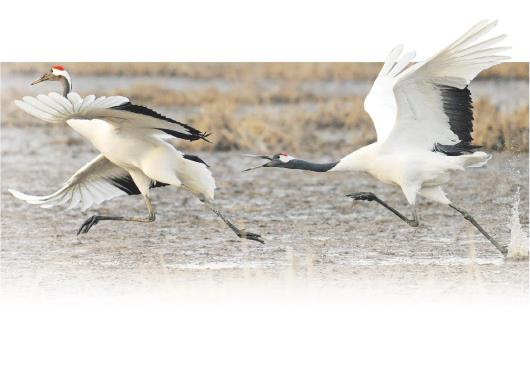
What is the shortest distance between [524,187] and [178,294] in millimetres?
2138

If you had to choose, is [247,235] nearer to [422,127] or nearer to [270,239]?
[270,239]

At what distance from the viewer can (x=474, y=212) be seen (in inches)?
266

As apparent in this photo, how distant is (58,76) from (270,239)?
4.36 ft

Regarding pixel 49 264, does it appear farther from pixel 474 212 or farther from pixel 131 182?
pixel 474 212

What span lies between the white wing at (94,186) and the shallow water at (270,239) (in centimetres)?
→ 28

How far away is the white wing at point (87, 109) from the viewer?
536 centimetres

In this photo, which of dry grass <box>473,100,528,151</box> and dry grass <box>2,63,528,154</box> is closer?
dry grass <box>473,100,528,151</box>

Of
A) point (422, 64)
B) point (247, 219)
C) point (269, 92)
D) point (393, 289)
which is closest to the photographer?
point (422, 64)

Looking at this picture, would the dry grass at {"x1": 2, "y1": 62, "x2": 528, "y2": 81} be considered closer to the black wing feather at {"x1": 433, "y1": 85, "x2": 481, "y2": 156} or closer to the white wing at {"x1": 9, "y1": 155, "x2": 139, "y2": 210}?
the white wing at {"x1": 9, "y1": 155, "x2": 139, "y2": 210}

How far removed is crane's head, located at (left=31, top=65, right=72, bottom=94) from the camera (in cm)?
621

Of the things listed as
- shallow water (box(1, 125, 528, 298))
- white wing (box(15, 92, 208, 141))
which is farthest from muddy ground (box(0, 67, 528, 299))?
white wing (box(15, 92, 208, 141))

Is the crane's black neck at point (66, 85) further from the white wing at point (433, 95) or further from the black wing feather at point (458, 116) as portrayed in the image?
the black wing feather at point (458, 116)

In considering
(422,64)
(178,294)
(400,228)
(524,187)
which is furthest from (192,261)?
(524,187)

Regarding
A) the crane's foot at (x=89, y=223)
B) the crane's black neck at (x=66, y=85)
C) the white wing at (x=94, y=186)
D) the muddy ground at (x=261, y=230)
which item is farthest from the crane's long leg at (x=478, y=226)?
the crane's black neck at (x=66, y=85)
